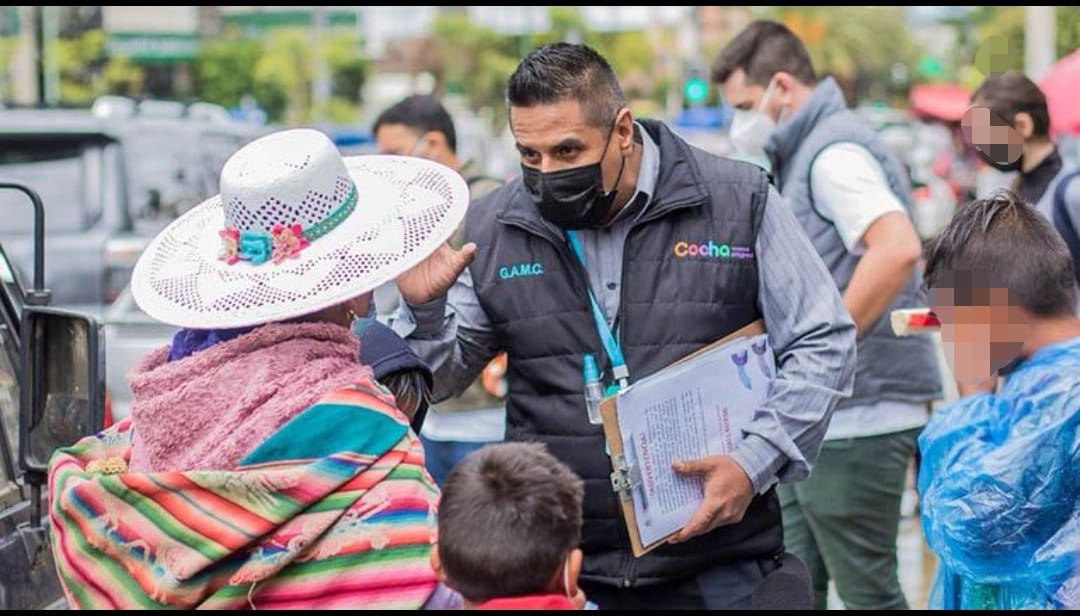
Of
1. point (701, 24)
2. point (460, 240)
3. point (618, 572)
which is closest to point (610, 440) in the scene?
point (618, 572)

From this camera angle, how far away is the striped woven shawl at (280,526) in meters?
2.28

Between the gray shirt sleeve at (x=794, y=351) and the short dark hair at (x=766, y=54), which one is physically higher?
the short dark hair at (x=766, y=54)

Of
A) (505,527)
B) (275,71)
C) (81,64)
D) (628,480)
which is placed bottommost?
(275,71)

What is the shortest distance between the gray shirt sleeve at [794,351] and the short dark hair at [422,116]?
3.01 metres

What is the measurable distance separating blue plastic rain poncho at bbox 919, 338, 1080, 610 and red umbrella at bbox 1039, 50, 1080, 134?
34.5 ft

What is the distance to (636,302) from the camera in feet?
10.7

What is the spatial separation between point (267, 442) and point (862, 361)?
2.84m

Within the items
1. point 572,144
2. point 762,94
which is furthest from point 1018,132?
point 572,144

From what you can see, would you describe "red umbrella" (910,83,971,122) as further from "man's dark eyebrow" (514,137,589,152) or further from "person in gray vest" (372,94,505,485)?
"man's dark eyebrow" (514,137,589,152)

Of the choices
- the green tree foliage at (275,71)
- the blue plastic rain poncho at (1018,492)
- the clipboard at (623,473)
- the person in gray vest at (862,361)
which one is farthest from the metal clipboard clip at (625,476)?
the green tree foliage at (275,71)

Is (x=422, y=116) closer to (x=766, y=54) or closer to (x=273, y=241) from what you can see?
(x=766, y=54)

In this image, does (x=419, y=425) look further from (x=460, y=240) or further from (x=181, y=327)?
(x=460, y=240)

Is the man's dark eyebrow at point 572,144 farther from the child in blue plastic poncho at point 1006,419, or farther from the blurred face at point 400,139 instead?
the blurred face at point 400,139

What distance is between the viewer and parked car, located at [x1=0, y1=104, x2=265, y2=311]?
9.34 metres
